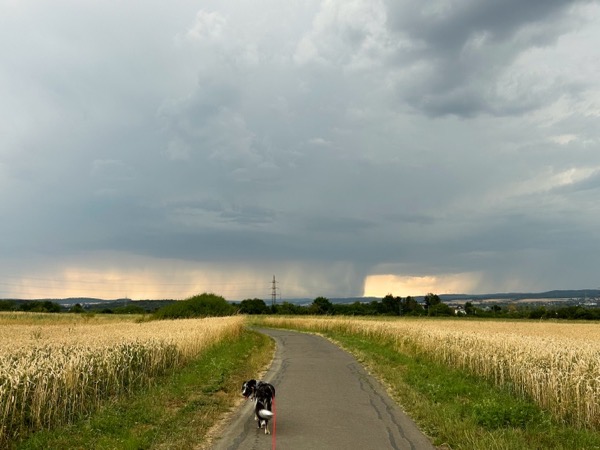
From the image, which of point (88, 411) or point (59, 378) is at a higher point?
point (59, 378)

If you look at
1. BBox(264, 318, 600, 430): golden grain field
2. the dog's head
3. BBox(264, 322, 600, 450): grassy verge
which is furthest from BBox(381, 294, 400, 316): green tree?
the dog's head

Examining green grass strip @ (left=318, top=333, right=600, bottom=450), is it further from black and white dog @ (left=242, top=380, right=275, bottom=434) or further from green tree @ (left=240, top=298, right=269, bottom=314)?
green tree @ (left=240, top=298, right=269, bottom=314)

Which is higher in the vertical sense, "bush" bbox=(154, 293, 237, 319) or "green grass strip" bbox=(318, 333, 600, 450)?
"bush" bbox=(154, 293, 237, 319)

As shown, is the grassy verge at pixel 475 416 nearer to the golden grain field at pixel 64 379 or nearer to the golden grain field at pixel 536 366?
the golden grain field at pixel 536 366

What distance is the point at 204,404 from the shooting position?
1230 cm

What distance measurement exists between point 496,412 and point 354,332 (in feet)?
111

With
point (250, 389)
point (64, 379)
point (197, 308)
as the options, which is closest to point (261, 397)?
point (250, 389)

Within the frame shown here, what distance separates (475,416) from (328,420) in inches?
127

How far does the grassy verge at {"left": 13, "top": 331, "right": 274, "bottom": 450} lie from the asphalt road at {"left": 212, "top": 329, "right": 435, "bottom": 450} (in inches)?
26.7

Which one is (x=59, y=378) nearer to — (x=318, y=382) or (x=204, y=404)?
(x=204, y=404)

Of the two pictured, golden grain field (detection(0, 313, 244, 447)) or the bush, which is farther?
the bush

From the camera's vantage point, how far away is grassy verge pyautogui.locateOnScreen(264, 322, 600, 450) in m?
8.83

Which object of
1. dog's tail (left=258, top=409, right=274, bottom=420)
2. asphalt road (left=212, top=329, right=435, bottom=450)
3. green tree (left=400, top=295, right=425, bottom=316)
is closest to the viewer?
asphalt road (left=212, top=329, right=435, bottom=450)

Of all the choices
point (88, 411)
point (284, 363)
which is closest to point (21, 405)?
point (88, 411)
